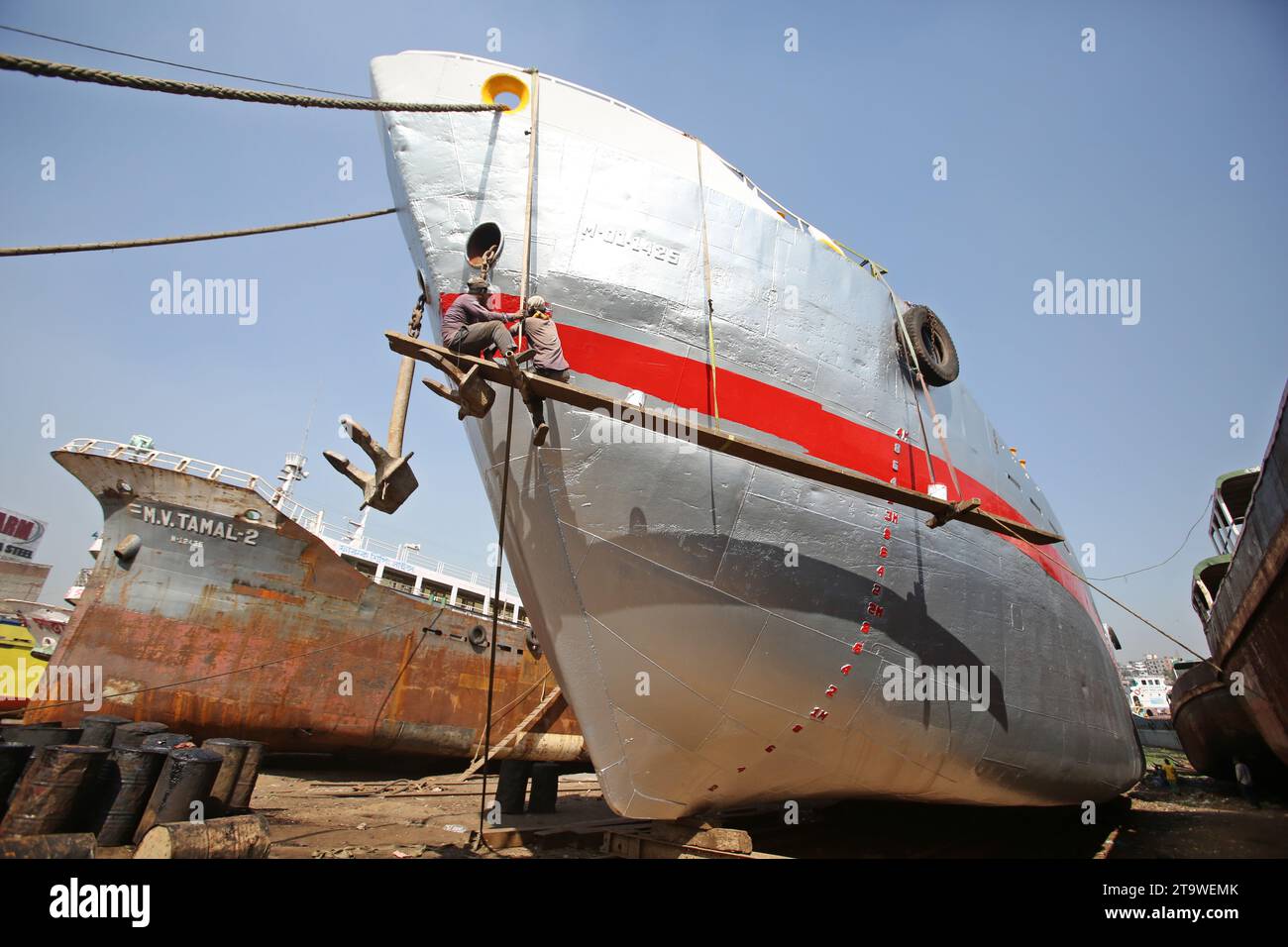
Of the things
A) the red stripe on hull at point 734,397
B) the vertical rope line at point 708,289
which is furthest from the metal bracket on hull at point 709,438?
the vertical rope line at point 708,289

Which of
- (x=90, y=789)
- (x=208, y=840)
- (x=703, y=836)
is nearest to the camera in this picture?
(x=208, y=840)

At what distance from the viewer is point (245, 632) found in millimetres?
12281

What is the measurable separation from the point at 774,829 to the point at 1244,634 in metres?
7.65

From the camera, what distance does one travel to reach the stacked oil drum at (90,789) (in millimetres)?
4621

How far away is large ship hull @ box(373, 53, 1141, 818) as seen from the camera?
15.6 ft

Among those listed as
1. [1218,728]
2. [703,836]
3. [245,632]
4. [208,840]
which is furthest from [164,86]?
[1218,728]

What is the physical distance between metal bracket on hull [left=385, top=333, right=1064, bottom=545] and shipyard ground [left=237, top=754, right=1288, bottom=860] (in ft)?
10.1

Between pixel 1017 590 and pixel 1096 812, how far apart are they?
5488 millimetres

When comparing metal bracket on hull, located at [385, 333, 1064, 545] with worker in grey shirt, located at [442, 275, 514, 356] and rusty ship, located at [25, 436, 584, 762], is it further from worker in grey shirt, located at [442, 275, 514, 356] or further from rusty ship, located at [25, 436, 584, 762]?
rusty ship, located at [25, 436, 584, 762]

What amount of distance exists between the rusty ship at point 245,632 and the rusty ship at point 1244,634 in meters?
9.97

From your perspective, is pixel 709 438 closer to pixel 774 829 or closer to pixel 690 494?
pixel 690 494
